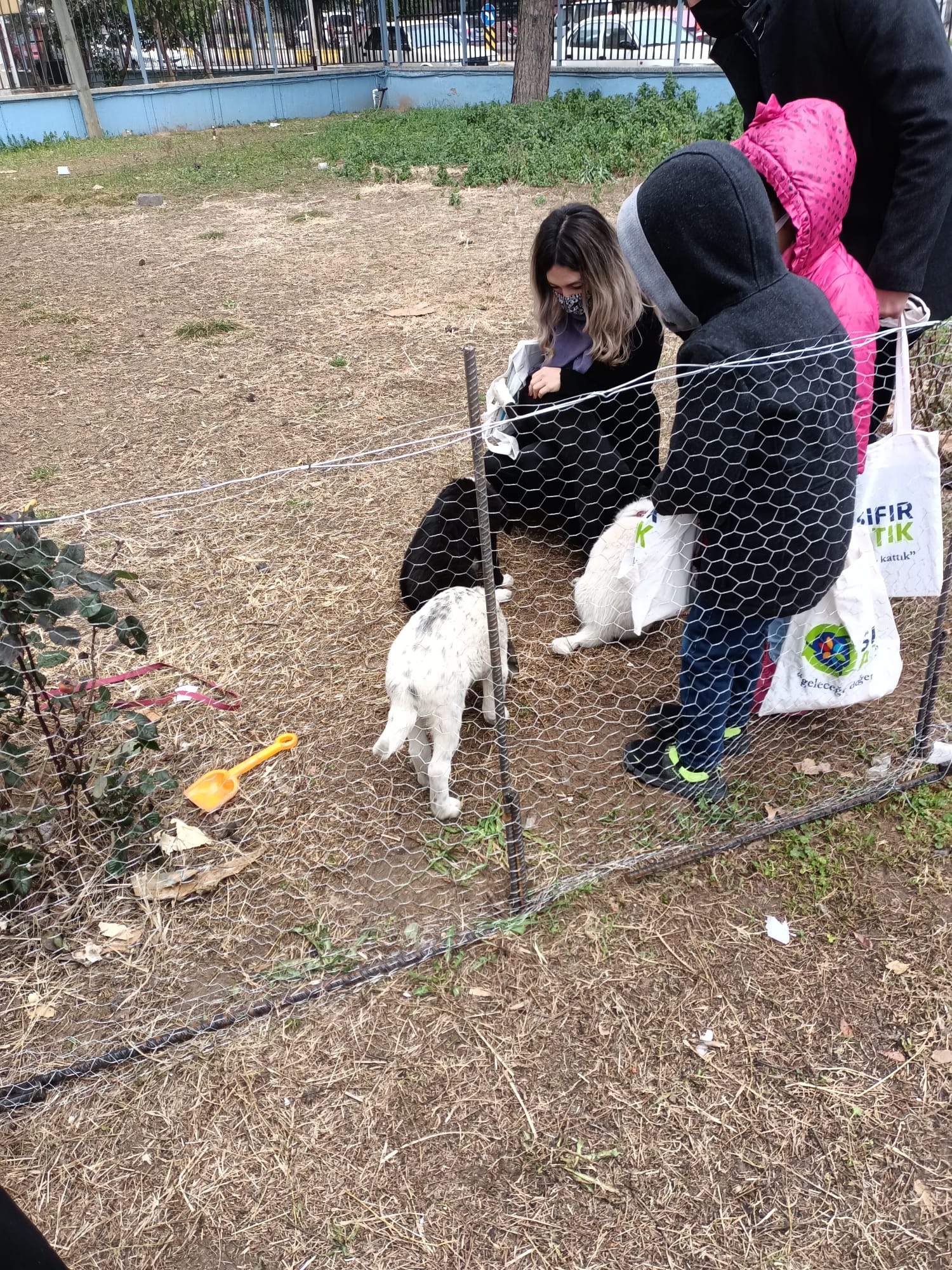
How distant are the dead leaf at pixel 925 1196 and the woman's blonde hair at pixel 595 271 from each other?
114 inches

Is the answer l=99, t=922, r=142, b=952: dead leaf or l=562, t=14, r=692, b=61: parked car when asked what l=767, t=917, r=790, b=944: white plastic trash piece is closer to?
l=99, t=922, r=142, b=952: dead leaf

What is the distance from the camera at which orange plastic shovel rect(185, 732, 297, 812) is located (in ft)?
8.79

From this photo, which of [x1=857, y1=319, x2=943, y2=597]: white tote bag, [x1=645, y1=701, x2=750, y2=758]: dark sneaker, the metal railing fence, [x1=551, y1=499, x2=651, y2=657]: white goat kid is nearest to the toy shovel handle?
→ [x1=551, y1=499, x2=651, y2=657]: white goat kid

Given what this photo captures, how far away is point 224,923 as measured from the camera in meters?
2.42

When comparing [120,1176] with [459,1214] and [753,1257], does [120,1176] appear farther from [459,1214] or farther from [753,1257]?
[753,1257]

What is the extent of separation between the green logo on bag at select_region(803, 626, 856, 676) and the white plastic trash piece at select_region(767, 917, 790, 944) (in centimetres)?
70

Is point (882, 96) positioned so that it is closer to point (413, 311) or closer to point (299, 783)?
point (299, 783)

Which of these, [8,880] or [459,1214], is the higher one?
[8,880]

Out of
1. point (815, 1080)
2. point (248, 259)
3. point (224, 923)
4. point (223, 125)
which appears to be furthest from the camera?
point (223, 125)

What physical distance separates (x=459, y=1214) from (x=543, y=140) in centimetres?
1202

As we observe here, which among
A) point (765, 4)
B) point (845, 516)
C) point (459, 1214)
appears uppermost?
point (765, 4)

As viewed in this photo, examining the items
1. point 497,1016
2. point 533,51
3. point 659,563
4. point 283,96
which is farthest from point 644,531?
point 283,96

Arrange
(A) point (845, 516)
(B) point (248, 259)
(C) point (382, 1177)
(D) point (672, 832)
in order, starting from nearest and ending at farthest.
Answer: (C) point (382, 1177)
(A) point (845, 516)
(D) point (672, 832)
(B) point (248, 259)

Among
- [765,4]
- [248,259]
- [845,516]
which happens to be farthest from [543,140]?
[845,516]
